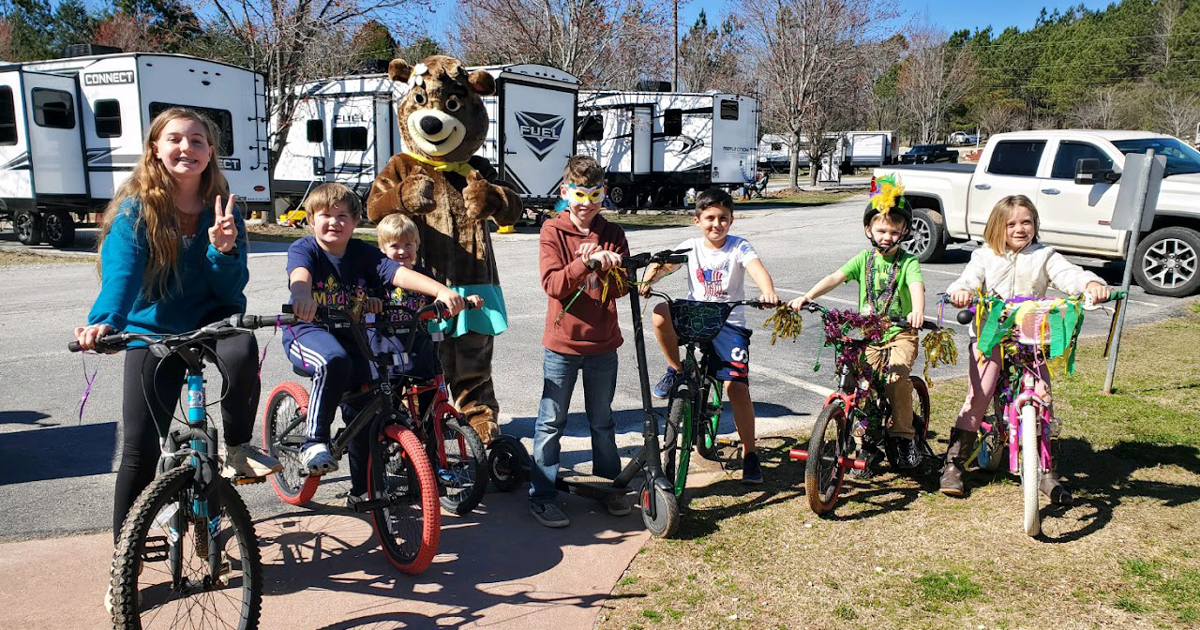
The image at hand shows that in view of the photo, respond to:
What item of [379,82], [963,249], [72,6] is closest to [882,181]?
[963,249]

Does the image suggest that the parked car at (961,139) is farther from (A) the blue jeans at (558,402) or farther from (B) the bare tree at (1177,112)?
(A) the blue jeans at (558,402)

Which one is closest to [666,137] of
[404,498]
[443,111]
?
[443,111]

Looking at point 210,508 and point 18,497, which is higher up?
point 210,508

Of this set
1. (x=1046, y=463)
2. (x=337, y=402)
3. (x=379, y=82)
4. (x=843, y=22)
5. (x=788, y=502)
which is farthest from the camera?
(x=843, y=22)

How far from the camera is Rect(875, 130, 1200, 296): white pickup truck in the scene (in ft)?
36.5

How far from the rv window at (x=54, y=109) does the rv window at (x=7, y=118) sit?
39 centimetres

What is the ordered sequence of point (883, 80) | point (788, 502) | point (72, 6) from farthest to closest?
1. point (883, 80)
2. point (72, 6)
3. point (788, 502)

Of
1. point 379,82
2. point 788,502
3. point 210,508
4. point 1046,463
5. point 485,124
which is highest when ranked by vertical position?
point 379,82

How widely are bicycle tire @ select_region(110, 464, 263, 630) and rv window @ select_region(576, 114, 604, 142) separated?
23524mm

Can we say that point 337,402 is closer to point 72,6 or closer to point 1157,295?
point 1157,295

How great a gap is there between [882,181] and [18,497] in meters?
4.73

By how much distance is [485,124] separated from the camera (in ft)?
18.9

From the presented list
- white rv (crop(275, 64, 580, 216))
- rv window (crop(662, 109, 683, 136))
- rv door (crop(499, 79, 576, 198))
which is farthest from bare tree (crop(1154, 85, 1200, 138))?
white rv (crop(275, 64, 580, 216))

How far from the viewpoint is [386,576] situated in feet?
11.9
